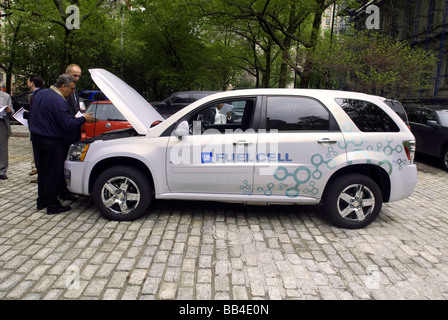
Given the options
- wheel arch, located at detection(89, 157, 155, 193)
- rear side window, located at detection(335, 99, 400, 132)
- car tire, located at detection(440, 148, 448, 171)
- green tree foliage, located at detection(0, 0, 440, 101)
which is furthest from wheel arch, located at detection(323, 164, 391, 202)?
green tree foliage, located at detection(0, 0, 440, 101)

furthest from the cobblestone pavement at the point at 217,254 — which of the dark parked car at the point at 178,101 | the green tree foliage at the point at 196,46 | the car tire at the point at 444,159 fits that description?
the green tree foliage at the point at 196,46

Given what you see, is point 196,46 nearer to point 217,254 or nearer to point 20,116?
point 20,116

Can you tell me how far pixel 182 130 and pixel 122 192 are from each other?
Answer: 1.14m

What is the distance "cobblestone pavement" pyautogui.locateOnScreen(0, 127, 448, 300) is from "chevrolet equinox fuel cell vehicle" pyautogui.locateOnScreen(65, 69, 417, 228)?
1.31ft

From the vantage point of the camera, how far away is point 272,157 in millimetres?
4180

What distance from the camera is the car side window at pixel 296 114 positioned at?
423cm

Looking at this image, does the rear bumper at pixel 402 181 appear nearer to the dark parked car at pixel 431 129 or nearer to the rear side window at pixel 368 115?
the rear side window at pixel 368 115

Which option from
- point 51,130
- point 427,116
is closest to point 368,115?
point 51,130

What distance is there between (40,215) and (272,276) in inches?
130

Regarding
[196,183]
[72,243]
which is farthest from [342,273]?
[72,243]

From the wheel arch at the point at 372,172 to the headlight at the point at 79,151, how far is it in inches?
126

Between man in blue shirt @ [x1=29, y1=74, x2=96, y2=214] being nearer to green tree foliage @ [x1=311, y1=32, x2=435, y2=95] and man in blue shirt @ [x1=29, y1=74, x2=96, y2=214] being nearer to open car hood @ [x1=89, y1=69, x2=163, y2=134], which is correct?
open car hood @ [x1=89, y1=69, x2=163, y2=134]

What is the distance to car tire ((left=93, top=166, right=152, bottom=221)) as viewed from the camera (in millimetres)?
4285
